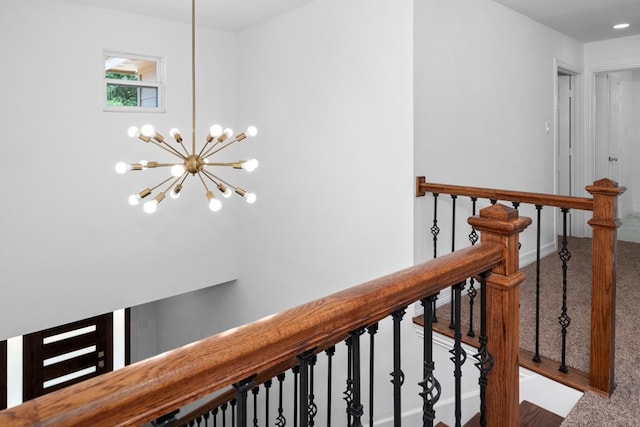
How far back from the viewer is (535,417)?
240 centimetres

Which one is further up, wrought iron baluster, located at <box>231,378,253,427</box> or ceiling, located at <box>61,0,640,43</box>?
ceiling, located at <box>61,0,640,43</box>

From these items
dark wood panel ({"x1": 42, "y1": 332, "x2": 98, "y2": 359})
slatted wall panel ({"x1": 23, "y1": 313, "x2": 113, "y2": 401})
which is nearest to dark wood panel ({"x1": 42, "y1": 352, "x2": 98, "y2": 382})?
slatted wall panel ({"x1": 23, "y1": 313, "x2": 113, "y2": 401})

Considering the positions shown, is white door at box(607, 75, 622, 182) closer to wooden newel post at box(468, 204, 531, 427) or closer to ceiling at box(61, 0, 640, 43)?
ceiling at box(61, 0, 640, 43)

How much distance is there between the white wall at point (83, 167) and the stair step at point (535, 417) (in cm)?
378

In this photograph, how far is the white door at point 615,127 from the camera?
6.53m

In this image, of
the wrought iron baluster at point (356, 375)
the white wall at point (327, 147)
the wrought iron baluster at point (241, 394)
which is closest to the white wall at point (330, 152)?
the white wall at point (327, 147)

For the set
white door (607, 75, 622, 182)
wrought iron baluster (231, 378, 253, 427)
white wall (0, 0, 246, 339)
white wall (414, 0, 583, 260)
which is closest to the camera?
wrought iron baluster (231, 378, 253, 427)

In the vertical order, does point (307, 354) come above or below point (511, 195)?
below

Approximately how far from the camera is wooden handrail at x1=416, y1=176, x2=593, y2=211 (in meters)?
2.46

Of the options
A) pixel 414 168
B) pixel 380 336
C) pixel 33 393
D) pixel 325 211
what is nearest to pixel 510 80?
pixel 414 168

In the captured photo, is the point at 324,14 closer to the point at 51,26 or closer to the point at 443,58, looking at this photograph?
the point at 443,58

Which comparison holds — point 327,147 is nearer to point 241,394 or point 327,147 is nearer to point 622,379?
point 622,379

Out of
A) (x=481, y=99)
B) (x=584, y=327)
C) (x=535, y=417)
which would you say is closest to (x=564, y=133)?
(x=481, y=99)

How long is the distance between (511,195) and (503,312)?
1.70m
